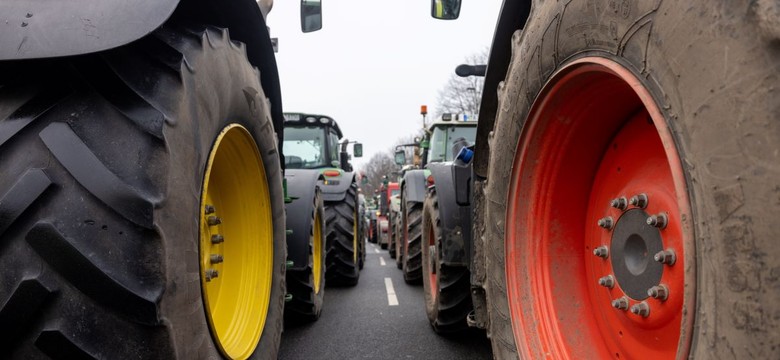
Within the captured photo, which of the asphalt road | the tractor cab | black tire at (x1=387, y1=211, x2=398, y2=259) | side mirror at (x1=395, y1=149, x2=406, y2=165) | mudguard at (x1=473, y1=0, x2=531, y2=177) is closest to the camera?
mudguard at (x1=473, y1=0, x2=531, y2=177)

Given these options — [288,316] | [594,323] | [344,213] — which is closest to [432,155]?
[344,213]

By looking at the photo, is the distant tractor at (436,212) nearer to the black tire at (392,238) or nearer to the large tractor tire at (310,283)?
the large tractor tire at (310,283)

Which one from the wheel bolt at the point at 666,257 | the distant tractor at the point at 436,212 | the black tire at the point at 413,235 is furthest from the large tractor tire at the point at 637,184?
the black tire at the point at 413,235

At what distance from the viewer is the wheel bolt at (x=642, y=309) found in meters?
1.27

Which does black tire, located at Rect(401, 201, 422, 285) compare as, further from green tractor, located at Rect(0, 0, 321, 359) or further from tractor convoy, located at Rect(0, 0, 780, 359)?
green tractor, located at Rect(0, 0, 321, 359)

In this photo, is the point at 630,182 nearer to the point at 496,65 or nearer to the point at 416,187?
the point at 496,65

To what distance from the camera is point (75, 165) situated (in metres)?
1.11

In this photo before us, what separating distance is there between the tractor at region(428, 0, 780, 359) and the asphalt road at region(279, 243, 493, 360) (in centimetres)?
170

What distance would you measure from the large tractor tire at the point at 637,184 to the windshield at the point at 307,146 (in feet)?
19.3

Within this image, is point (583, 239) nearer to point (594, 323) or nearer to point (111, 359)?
point (594, 323)

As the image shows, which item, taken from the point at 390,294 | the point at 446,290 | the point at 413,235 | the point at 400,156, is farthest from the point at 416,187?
the point at 400,156

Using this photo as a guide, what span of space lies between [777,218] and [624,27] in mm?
522

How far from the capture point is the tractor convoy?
0.78 metres

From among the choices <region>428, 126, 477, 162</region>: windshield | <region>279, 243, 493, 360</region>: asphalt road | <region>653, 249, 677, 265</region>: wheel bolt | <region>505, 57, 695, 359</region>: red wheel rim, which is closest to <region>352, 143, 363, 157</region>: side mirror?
<region>428, 126, 477, 162</region>: windshield
